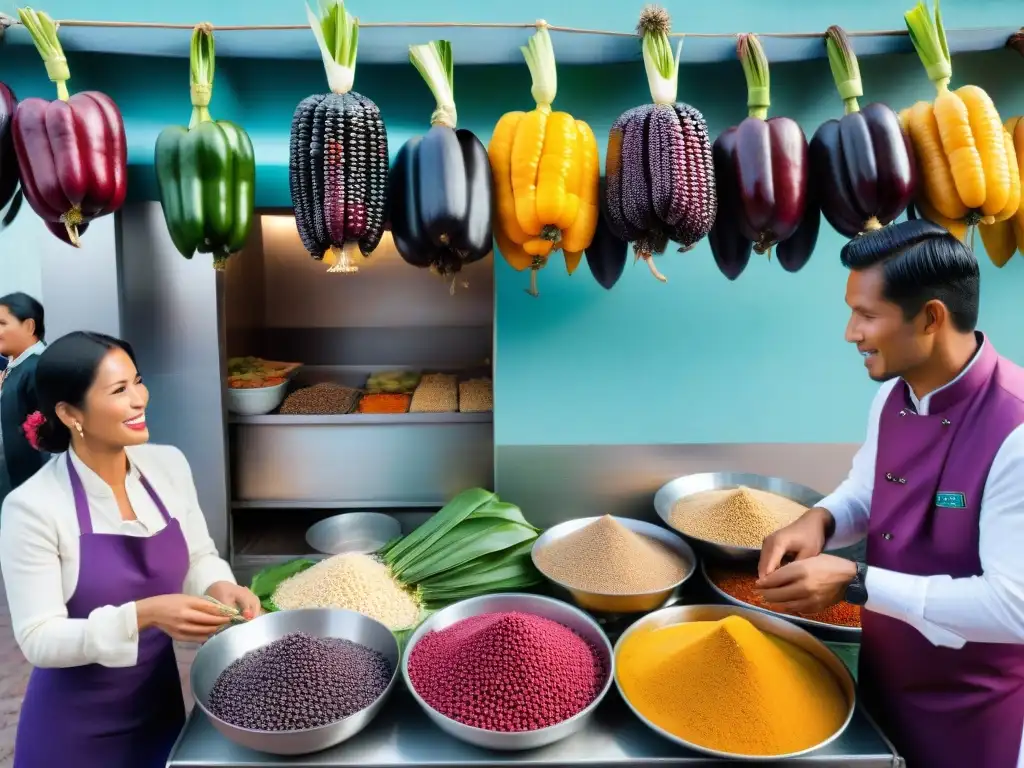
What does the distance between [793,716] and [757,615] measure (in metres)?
0.30

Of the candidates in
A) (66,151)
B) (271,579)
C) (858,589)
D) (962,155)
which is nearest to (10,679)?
(271,579)

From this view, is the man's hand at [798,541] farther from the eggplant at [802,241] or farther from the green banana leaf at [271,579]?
the green banana leaf at [271,579]

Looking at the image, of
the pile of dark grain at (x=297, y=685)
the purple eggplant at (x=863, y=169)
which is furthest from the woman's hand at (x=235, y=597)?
the purple eggplant at (x=863, y=169)

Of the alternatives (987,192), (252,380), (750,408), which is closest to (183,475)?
(252,380)

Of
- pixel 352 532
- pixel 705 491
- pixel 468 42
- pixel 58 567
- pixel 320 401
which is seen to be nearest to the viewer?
pixel 58 567

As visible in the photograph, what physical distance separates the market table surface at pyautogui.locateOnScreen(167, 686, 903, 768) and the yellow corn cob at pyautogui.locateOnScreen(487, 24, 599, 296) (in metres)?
1.12

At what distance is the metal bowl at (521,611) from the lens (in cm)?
125

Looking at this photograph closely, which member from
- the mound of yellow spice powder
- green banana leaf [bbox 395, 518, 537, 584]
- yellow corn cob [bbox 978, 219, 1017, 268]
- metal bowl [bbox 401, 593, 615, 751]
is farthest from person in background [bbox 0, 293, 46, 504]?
yellow corn cob [bbox 978, 219, 1017, 268]

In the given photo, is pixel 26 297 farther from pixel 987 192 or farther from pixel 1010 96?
pixel 1010 96

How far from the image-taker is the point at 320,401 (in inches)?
121

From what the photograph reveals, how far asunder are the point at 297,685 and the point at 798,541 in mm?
1211

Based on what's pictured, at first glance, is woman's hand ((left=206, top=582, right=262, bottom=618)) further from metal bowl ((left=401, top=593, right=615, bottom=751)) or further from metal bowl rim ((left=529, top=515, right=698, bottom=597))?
metal bowl rim ((left=529, top=515, right=698, bottom=597))

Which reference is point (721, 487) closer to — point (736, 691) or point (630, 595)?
point (630, 595)

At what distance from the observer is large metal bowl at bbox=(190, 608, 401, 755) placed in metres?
1.23
